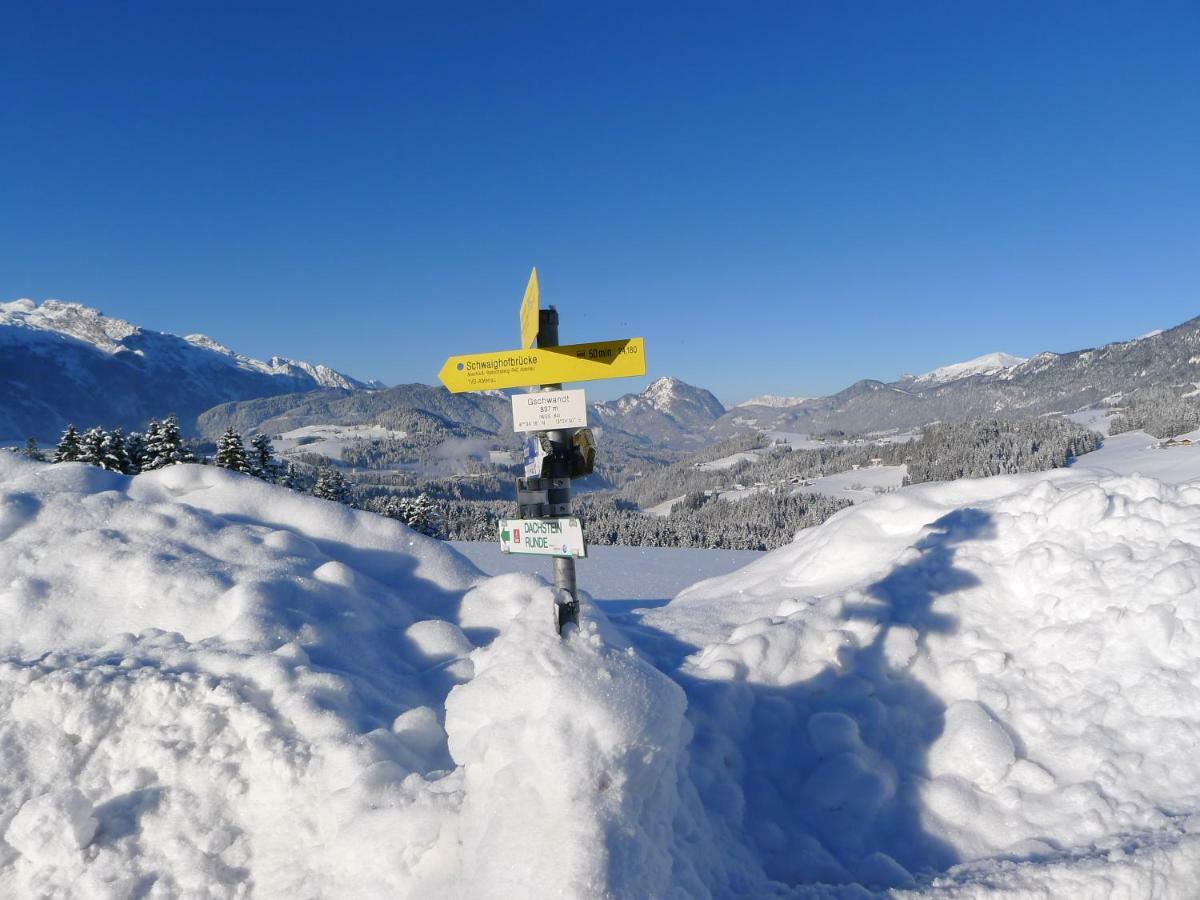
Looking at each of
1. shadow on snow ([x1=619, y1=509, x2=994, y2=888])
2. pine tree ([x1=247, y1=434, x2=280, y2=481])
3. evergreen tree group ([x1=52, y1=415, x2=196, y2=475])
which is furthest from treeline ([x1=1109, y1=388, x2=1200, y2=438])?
evergreen tree group ([x1=52, y1=415, x2=196, y2=475])

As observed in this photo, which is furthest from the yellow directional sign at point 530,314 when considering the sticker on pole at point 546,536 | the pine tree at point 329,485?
the pine tree at point 329,485

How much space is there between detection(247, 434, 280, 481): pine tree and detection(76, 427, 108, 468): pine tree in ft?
22.4

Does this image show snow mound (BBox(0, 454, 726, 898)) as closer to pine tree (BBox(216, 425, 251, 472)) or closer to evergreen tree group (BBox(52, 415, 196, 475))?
pine tree (BBox(216, 425, 251, 472))

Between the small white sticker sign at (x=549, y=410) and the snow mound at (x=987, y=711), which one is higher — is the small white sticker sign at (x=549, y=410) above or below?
above

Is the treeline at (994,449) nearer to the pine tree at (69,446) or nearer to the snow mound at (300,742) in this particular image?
the pine tree at (69,446)

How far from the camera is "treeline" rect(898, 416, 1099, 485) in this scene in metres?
114

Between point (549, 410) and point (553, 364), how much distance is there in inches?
13.3

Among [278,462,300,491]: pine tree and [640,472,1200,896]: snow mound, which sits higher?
[278,462,300,491]: pine tree

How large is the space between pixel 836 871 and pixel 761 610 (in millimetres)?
4620

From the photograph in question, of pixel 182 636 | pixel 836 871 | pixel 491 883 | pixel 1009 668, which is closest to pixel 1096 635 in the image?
pixel 1009 668

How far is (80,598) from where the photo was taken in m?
6.61

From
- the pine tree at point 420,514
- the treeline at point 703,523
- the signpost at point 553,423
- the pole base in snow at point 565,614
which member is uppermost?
the signpost at point 553,423

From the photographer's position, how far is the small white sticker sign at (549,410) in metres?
4.40

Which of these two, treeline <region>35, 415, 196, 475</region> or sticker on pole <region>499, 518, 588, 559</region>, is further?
treeline <region>35, 415, 196, 475</region>
